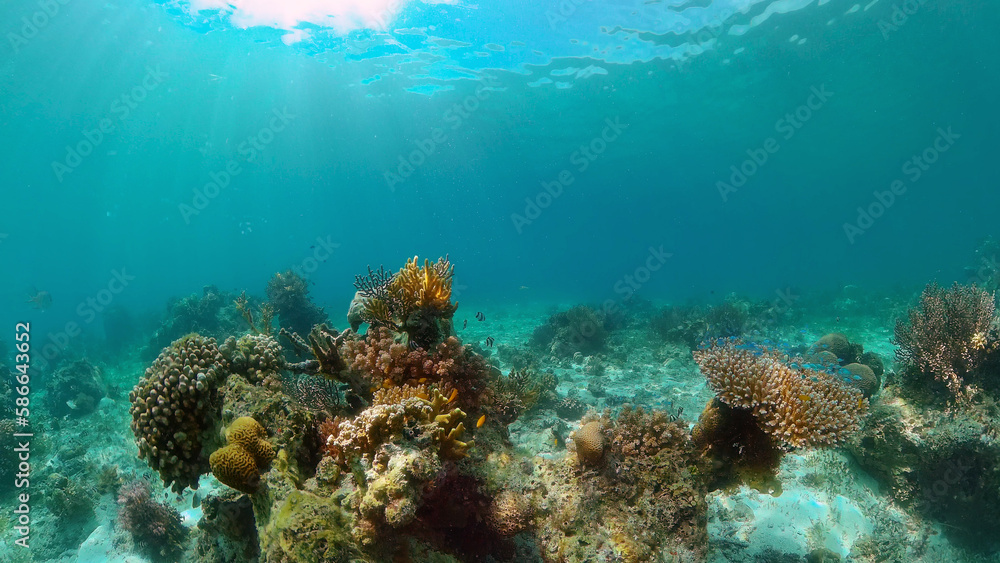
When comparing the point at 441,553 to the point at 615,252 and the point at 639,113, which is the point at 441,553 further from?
the point at 615,252

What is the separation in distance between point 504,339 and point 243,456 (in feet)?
58.6

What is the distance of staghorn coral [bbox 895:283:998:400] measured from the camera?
21.2 feet

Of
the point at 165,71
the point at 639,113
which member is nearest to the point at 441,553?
the point at 639,113

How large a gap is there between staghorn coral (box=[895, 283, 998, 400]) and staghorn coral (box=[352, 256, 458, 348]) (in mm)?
8003

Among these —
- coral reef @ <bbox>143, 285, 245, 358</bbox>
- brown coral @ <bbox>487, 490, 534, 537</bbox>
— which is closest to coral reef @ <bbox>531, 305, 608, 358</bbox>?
brown coral @ <bbox>487, 490, 534, 537</bbox>

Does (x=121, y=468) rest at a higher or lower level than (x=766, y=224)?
lower

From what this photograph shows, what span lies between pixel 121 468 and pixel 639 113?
48.1 meters

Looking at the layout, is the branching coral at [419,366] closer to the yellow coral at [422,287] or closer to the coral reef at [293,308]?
the yellow coral at [422,287]

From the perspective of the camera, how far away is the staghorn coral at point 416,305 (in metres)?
4.81

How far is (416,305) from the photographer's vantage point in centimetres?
482

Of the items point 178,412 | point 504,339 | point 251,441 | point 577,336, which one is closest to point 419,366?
point 251,441

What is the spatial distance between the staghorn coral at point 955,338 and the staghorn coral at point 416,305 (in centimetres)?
800

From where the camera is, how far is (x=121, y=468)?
9.88 m

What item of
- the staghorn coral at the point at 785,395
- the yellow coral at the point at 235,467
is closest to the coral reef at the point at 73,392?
the yellow coral at the point at 235,467
